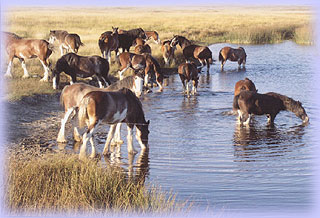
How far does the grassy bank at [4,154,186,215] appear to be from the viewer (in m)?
7.21

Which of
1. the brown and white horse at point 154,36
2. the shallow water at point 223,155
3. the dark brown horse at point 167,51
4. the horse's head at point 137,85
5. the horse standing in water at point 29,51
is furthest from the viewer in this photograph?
the brown and white horse at point 154,36

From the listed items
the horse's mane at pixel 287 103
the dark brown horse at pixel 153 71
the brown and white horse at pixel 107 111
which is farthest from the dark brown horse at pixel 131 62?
the brown and white horse at pixel 107 111

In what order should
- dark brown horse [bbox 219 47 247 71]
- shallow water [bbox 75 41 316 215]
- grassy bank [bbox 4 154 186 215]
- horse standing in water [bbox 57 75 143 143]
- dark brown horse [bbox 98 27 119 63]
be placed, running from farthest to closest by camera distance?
dark brown horse [bbox 219 47 247 71]
dark brown horse [bbox 98 27 119 63]
horse standing in water [bbox 57 75 143 143]
shallow water [bbox 75 41 316 215]
grassy bank [bbox 4 154 186 215]

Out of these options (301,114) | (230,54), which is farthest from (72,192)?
(230,54)

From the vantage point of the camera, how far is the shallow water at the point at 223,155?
843 cm

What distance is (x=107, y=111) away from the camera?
9.85 metres

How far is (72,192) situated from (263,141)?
6.00 meters

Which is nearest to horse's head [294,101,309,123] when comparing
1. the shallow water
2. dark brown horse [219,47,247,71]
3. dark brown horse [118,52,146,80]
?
the shallow water

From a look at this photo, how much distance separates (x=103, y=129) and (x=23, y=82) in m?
5.44

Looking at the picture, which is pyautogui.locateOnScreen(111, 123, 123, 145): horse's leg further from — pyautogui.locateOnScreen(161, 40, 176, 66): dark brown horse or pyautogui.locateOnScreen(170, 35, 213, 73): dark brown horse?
pyautogui.locateOnScreen(170, 35, 213, 73): dark brown horse

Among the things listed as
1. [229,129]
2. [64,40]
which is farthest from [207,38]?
[229,129]

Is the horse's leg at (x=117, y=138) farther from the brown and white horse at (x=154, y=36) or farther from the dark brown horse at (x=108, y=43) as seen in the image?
the brown and white horse at (x=154, y=36)

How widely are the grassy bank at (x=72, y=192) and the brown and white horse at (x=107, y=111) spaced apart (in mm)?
1422

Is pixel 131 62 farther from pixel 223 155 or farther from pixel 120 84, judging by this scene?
pixel 223 155
